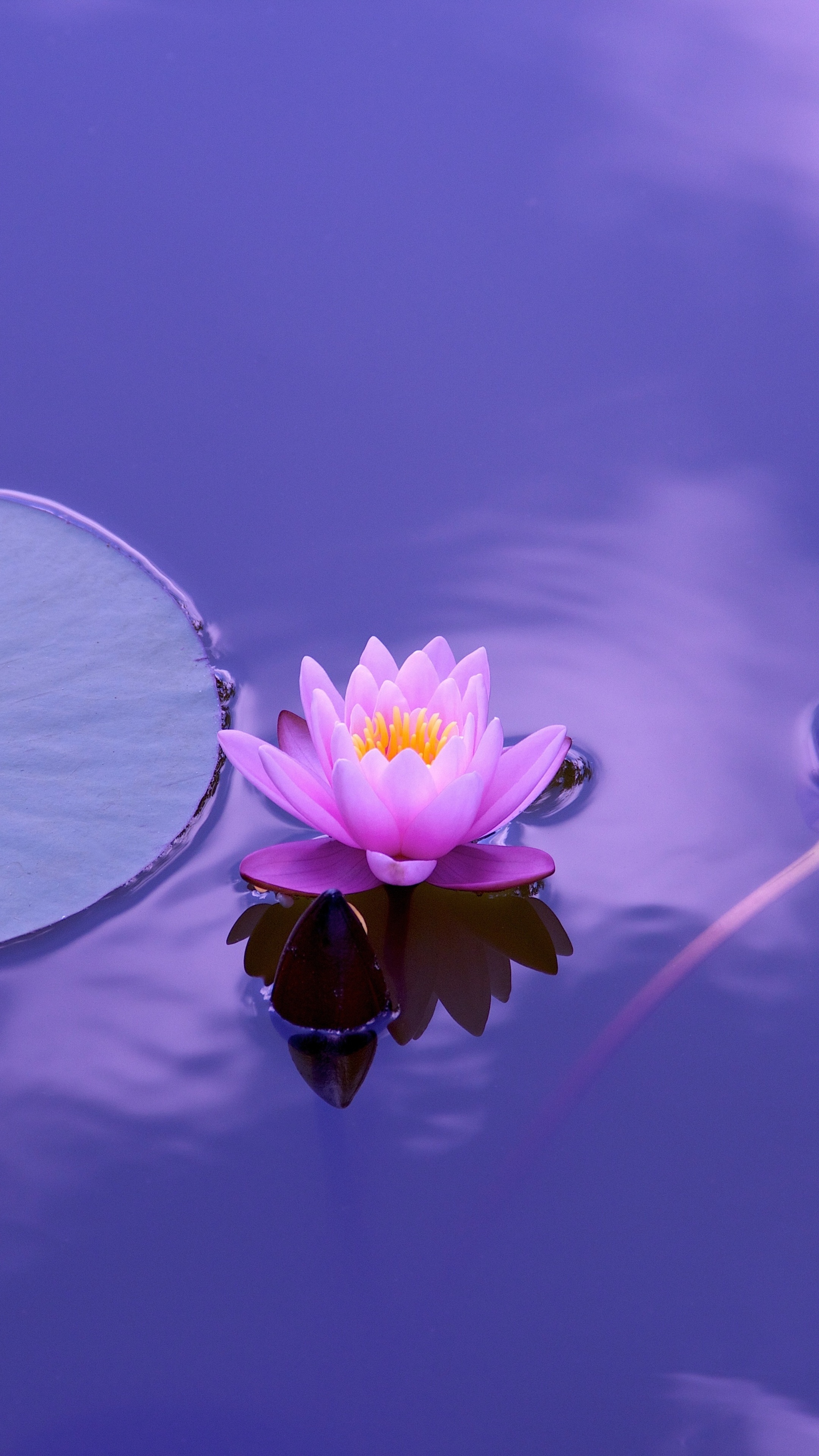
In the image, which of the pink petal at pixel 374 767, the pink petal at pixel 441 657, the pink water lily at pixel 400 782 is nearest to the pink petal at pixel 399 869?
the pink water lily at pixel 400 782

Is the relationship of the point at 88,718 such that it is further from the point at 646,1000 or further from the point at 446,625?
the point at 646,1000

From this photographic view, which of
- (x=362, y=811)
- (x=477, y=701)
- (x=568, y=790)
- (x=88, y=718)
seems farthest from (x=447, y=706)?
(x=88, y=718)

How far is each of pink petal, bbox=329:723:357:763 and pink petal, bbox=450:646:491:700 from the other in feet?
0.84

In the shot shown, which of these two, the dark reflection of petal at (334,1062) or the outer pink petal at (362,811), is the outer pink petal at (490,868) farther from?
the dark reflection of petal at (334,1062)

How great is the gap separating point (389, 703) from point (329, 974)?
1.40ft

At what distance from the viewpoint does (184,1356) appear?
A: 1403 mm

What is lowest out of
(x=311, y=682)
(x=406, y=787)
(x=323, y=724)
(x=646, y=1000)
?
(x=646, y=1000)

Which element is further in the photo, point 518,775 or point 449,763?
point 518,775

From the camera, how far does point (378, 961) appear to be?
67.4 inches

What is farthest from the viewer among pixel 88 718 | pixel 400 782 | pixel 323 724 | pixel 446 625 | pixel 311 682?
pixel 446 625

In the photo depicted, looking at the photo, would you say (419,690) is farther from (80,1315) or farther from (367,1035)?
(80,1315)

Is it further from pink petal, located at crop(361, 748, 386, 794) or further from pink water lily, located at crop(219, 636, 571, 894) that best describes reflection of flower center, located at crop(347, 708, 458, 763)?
pink petal, located at crop(361, 748, 386, 794)

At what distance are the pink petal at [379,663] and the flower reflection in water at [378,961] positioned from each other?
341 mm

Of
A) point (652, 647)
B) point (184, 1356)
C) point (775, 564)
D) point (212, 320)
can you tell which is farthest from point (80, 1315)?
point (212, 320)
